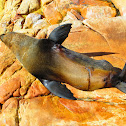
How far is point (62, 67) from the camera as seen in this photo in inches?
111

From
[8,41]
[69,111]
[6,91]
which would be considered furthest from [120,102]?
[8,41]

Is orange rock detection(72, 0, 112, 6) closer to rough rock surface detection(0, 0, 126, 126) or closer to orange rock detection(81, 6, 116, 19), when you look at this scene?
rough rock surface detection(0, 0, 126, 126)

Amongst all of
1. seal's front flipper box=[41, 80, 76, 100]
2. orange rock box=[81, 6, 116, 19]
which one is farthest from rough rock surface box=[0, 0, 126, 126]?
seal's front flipper box=[41, 80, 76, 100]

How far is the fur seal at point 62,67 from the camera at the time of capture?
2.75 m

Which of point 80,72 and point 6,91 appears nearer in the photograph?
point 80,72

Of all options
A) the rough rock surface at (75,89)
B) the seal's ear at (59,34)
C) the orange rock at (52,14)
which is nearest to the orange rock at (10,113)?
the rough rock surface at (75,89)

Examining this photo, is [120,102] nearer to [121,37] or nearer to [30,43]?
[121,37]

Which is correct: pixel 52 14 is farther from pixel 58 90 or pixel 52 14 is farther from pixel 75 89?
pixel 58 90

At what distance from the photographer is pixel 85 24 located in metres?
4.25

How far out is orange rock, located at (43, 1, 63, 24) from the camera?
17.6 ft

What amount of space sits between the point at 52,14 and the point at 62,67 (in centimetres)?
337

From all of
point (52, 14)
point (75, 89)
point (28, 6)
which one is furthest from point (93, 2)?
point (75, 89)

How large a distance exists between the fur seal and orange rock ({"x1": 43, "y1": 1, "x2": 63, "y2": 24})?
7.91ft

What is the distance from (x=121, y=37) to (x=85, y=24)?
119 centimetres
